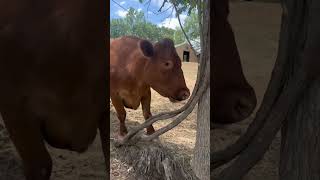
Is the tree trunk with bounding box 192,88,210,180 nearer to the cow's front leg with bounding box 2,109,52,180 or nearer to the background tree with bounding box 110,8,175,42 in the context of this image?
the background tree with bounding box 110,8,175,42

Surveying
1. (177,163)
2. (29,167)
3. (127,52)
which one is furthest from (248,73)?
(127,52)

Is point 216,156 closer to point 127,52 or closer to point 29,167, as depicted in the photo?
point 29,167

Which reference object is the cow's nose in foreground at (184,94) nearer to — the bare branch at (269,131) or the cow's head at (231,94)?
the cow's head at (231,94)

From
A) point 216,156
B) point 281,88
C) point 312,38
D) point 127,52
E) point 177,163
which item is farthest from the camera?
point 127,52

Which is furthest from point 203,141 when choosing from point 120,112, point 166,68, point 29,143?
point 29,143

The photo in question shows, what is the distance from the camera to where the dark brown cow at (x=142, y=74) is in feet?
14.2

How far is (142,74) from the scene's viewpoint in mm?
4602

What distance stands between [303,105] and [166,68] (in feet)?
8.87

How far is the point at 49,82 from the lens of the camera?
202 centimetres

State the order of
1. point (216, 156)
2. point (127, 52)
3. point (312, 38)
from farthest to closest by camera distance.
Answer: point (127, 52) → point (216, 156) → point (312, 38)

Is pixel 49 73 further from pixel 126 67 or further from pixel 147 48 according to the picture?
pixel 126 67

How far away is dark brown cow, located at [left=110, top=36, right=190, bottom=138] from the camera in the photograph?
4.33 meters

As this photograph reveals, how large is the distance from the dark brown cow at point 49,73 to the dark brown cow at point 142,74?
7.15 ft

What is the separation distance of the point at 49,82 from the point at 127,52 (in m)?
2.74
